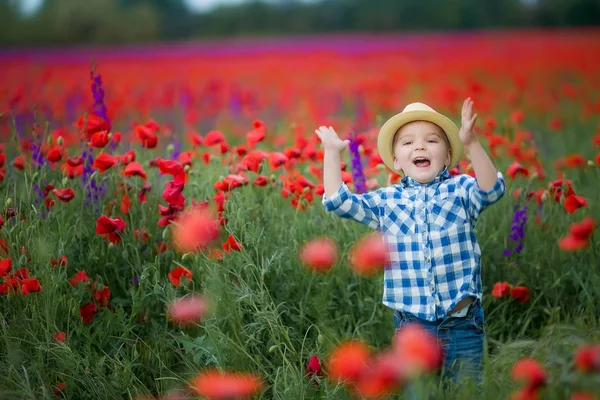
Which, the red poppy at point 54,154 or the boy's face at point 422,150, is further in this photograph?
the red poppy at point 54,154

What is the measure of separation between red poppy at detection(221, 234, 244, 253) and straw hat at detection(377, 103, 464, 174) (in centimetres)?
53

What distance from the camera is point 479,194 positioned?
184 cm

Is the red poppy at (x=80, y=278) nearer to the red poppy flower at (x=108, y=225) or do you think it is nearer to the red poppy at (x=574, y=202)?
the red poppy flower at (x=108, y=225)

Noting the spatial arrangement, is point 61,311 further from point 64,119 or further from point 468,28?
point 468,28

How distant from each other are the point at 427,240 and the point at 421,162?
232 mm

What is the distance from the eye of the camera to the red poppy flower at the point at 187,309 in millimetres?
2068

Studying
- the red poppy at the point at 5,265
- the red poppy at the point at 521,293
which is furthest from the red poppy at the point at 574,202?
the red poppy at the point at 5,265

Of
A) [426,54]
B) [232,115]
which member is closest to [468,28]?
[426,54]

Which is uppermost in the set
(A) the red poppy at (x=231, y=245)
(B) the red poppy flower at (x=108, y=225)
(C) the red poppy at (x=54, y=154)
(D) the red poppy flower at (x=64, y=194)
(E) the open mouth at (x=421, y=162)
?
(C) the red poppy at (x=54, y=154)

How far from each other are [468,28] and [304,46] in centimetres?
280

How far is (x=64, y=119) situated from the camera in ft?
16.4

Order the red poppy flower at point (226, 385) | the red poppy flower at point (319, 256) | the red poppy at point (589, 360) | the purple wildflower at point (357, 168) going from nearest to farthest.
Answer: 1. the red poppy at point (589, 360)
2. the red poppy flower at point (226, 385)
3. the red poppy flower at point (319, 256)
4. the purple wildflower at point (357, 168)

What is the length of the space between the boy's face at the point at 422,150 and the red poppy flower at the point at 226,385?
0.76m

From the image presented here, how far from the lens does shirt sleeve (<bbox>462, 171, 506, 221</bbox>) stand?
71.2 inches
